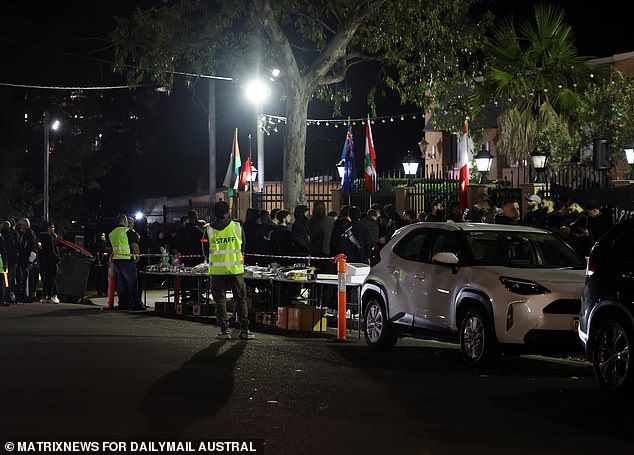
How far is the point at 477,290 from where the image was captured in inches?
563

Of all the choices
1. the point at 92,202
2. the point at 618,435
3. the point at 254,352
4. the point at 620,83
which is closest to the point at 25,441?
the point at 618,435

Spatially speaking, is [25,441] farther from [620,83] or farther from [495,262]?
[620,83]

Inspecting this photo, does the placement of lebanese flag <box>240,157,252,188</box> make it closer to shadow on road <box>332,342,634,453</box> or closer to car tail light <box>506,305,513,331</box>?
shadow on road <box>332,342,634,453</box>

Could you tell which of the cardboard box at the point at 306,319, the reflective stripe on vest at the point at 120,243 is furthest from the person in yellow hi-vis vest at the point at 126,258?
the cardboard box at the point at 306,319

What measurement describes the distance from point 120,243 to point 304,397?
12.9 m

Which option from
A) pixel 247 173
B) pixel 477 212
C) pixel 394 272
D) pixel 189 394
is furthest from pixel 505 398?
pixel 247 173

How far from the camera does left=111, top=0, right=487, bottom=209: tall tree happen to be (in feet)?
100

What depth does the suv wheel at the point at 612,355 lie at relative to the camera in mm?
11836

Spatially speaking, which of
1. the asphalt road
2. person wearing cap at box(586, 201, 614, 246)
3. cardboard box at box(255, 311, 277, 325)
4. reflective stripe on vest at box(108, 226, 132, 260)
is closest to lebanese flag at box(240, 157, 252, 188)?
reflective stripe on vest at box(108, 226, 132, 260)

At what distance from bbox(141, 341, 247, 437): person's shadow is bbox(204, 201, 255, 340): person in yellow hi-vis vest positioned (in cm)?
259

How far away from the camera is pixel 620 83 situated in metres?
35.6

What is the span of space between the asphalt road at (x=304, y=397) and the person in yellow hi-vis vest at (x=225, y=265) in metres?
0.48

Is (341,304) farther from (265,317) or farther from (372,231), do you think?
(372,231)

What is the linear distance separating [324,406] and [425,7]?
20.9 m
